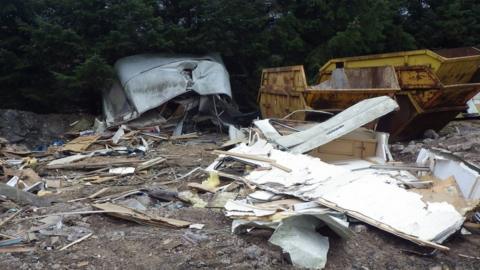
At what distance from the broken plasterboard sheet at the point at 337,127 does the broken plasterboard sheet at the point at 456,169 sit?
37.3 inches

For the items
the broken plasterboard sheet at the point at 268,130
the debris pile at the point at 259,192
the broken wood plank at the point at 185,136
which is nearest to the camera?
the debris pile at the point at 259,192

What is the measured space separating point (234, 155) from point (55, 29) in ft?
23.6

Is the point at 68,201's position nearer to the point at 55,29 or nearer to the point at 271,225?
the point at 271,225

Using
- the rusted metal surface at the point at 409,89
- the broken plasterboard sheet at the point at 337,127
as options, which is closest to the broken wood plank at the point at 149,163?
the broken plasterboard sheet at the point at 337,127

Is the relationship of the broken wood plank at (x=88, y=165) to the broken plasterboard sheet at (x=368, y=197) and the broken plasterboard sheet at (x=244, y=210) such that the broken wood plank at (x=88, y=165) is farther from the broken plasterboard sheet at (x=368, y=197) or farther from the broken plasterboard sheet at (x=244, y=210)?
the broken plasterboard sheet at (x=244, y=210)

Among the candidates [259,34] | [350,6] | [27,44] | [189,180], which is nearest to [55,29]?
[27,44]

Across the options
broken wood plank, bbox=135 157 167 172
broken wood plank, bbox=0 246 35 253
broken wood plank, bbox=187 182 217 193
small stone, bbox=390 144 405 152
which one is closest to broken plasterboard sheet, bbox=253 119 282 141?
broken wood plank, bbox=187 182 217 193

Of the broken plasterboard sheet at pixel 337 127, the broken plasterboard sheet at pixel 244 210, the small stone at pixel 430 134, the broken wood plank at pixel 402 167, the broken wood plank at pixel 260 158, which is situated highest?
the broken plasterboard sheet at pixel 337 127

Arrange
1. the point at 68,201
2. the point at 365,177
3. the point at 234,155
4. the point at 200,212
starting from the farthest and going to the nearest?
the point at 234,155 < the point at 68,201 < the point at 365,177 < the point at 200,212

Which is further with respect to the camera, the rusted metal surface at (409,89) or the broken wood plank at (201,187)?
the rusted metal surface at (409,89)

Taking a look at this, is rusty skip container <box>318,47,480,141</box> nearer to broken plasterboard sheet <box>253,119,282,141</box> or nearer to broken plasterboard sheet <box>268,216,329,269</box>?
broken plasterboard sheet <box>253,119,282,141</box>

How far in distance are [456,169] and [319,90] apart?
4124 millimetres

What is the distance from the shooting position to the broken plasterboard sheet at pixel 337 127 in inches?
258

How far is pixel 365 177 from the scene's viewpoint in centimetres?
525
